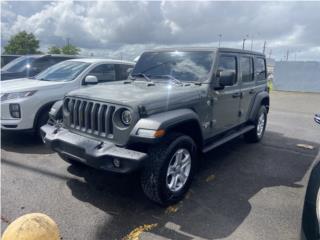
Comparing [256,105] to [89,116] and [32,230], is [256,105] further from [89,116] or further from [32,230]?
[32,230]

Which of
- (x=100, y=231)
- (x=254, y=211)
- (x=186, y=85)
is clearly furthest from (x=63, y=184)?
(x=254, y=211)

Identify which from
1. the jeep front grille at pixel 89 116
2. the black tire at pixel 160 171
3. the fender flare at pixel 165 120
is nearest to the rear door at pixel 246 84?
the fender flare at pixel 165 120

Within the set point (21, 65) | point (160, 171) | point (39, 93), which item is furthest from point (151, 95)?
point (21, 65)

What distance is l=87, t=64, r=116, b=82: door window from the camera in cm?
658

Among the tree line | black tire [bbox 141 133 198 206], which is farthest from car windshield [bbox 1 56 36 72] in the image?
the tree line

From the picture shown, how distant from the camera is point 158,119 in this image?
3.16 metres

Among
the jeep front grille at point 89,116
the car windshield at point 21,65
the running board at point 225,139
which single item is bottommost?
the running board at point 225,139

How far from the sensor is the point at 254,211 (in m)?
3.45

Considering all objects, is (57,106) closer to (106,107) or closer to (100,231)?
(106,107)

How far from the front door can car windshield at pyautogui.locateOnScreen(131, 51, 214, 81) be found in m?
0.26

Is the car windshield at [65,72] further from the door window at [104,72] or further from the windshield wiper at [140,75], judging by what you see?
the windshield wiper at [140,75]

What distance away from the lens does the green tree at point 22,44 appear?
41156 millimetres

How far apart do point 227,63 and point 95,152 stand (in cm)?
270

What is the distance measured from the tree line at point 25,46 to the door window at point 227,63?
4002 centimetres
